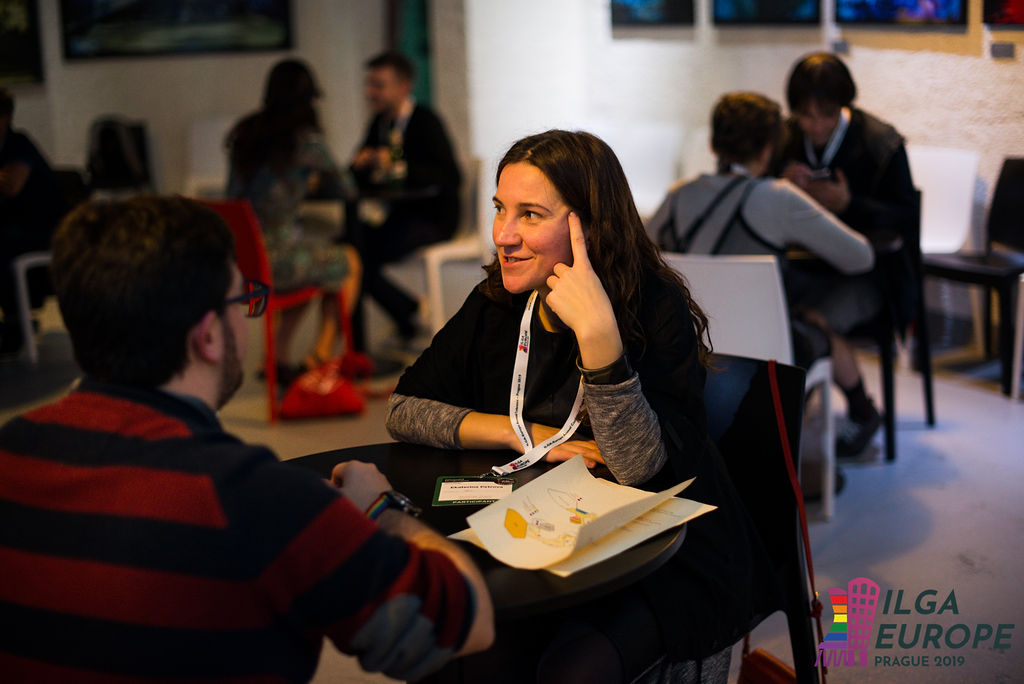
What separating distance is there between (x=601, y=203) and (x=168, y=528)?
100cm

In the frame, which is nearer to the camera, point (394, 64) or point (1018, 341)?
point (1018, 341)

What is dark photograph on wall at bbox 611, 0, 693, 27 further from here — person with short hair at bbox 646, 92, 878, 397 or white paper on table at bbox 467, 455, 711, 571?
white paper on table at bbox 467, 455, 711, 571

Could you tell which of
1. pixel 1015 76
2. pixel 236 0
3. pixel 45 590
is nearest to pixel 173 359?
pixel 45 590

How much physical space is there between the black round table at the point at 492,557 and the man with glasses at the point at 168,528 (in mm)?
128

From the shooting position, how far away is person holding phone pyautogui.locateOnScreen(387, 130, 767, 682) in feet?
5.11

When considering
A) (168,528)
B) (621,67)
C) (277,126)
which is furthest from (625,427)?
(621,67)

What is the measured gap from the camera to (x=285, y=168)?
4457mm

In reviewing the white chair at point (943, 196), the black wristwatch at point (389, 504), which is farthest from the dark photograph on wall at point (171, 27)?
the black wristwatch at point (389, 504)

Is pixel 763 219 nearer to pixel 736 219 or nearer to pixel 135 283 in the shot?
pixel 736 219

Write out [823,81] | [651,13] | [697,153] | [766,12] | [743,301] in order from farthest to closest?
[651,13] → [697,153] → [766,12] → [823,81] → [743,301]

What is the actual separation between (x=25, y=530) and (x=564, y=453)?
2.96 feet

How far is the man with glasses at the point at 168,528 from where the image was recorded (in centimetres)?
100

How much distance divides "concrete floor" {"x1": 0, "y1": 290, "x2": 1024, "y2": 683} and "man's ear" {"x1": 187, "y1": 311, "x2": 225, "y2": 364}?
58.8 inches

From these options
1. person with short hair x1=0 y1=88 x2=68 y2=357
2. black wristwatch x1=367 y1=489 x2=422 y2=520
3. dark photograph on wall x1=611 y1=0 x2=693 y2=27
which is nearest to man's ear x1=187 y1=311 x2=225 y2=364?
black wristwatch x1=367 y1=489 x2=422 y2=520
